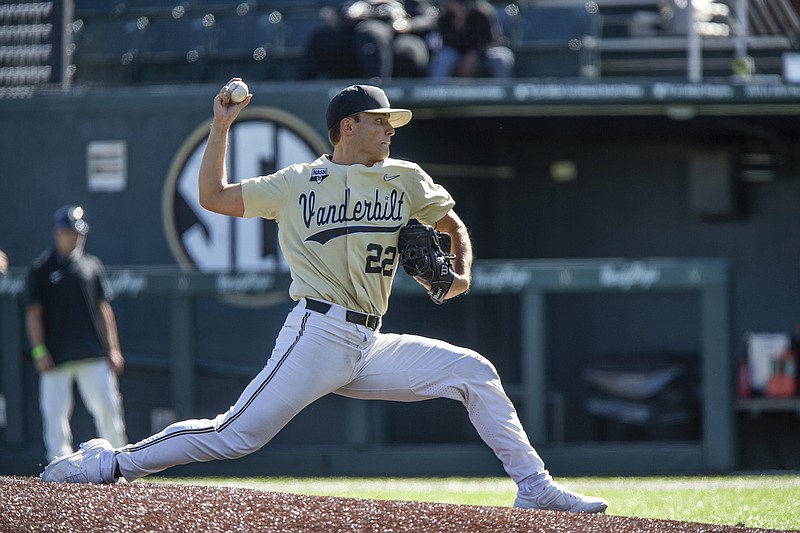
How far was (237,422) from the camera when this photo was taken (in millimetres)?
4121

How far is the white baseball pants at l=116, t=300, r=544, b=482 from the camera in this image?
4.12 m

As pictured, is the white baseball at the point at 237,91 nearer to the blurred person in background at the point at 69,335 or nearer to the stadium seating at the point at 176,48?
the blurred person in background at the point at 69,335

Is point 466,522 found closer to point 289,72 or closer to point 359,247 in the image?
point 359,247

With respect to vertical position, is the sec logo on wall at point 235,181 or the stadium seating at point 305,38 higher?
the stadium seating at point 305,38

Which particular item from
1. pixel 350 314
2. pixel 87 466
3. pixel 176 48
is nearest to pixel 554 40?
pixel 176 48

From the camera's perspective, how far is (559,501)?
13.8 feet

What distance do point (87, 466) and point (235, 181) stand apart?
193 inches

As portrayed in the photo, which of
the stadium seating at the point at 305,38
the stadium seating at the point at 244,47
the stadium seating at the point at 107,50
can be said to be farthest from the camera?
the stadium seating at the point at 107,50

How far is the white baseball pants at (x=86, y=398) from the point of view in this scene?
25.2 ft

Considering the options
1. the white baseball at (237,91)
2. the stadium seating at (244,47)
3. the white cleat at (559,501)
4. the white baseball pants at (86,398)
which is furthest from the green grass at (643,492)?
the stadium seating at (244,47)

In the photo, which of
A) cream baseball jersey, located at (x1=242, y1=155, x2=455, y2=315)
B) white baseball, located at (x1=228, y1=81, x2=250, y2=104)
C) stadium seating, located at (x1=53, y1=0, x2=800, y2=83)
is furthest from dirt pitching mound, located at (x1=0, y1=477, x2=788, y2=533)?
stadium seating, located at (x1=53, y1=0, x2=800, y2=83)

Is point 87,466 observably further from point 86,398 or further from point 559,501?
point 86,398

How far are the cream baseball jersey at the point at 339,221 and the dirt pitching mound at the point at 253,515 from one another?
738mm

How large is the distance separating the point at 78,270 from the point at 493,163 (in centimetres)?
389
